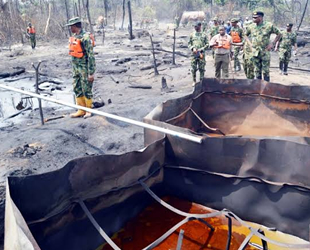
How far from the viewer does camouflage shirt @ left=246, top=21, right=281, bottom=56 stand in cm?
698

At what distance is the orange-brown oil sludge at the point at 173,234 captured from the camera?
3.36m

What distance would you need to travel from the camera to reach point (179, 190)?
13.1 feet

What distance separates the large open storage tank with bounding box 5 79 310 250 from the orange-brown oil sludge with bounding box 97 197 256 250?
0.01 m

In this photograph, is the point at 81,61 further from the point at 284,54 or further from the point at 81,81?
the point at 284,54

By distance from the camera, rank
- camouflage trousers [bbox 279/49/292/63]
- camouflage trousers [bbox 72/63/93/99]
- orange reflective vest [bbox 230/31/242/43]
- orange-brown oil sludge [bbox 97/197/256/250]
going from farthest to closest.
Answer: camouflage trousers [bbox 279/49/292/63]
orange reflective vest [bbox 230/31/242/43]
camouflage trousers [bbox 72/63/93/99]
orange-brown oil sludge [bbox 97/197/256/250]

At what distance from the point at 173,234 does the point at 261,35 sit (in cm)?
519

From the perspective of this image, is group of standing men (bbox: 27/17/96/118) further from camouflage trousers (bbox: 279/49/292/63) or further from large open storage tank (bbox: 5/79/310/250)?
camouflage trousers (bbox: 279/49/292/63)

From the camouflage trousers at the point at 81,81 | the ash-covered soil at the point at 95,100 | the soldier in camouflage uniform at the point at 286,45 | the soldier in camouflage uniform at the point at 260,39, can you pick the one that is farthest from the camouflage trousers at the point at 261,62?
the camouflage trousers at the point at 81,81

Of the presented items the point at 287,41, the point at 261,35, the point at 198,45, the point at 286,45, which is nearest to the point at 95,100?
the point at 198,45

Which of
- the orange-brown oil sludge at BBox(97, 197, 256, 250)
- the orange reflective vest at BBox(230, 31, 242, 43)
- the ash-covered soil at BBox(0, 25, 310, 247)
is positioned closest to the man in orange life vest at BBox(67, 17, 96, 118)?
the ash-covered soil at BBox(0, 25, 310, 247)

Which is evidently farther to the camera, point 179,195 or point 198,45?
point 198,45

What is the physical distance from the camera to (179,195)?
4012 mm

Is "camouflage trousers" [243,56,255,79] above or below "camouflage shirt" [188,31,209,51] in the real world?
below

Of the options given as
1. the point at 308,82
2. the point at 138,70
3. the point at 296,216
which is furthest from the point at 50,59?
the point at 296,216
